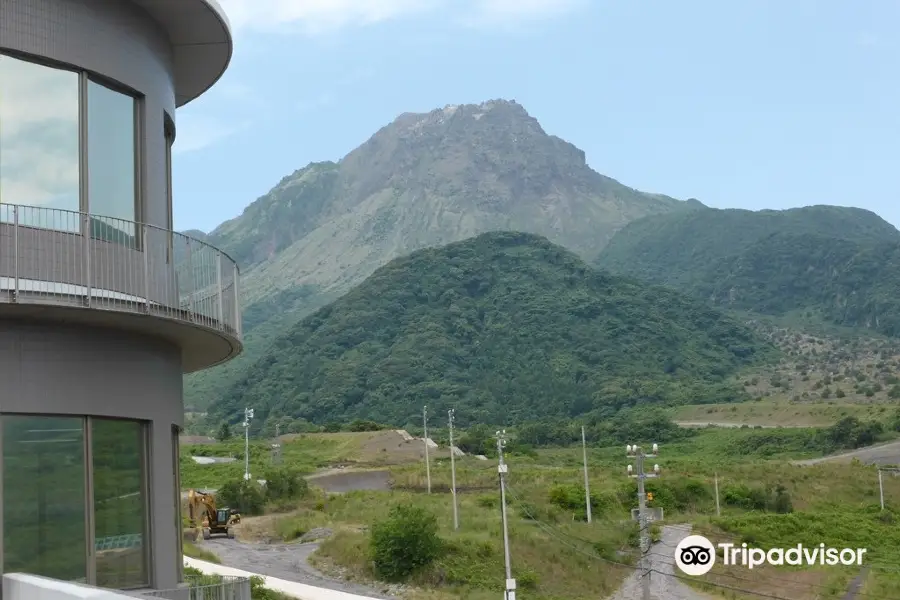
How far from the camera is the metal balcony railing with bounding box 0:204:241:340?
29.8ft

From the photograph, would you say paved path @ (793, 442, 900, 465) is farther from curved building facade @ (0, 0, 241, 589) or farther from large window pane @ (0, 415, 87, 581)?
large window pane @ (0, 415, 87, 581)

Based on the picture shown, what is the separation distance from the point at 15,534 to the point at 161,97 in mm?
4359

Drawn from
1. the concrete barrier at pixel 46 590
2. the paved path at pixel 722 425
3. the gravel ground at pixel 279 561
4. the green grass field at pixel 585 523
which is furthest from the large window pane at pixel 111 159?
the paved path at pixel 722 425

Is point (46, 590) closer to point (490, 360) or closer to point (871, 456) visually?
point (871, 456)

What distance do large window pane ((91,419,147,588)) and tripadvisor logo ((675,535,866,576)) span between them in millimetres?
45279

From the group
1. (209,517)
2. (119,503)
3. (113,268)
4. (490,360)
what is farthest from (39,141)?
(490,360)

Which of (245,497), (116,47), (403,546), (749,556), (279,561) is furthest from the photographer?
(245,497)

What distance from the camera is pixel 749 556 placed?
183 feet

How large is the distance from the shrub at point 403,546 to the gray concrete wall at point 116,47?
3764cm

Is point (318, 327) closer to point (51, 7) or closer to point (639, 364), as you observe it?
point (639, 364)

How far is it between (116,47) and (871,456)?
9680 cm

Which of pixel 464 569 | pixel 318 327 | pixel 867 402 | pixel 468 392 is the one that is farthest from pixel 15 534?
pixel 318 327

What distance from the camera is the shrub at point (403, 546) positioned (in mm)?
47906

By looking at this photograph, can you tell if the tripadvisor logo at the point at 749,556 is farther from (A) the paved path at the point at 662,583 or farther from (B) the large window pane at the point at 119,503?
(B) the large window pane at the point at 119,503
